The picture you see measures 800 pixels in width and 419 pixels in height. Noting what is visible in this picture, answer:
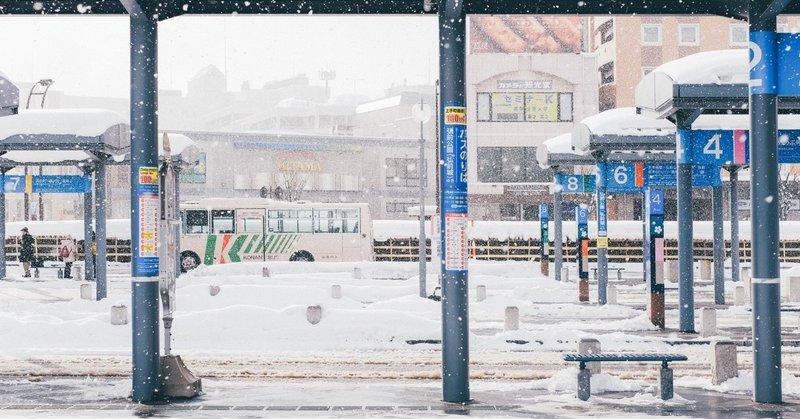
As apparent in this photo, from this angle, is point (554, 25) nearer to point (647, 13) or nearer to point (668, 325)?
point (668, 325)

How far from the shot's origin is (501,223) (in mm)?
47844

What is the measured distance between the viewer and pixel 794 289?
24859 mm

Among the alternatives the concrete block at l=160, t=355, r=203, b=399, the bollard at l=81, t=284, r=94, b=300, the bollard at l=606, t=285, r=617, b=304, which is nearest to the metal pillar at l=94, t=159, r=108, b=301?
the bollard at l=81, t=284, r=94, b=300

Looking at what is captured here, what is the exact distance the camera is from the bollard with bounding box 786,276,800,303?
2477 centimetres

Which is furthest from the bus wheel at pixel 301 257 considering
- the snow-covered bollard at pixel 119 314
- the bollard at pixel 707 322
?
the bollard at pixel 707 322

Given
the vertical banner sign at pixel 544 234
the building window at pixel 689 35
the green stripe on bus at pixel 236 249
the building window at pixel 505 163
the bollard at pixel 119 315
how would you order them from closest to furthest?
1. the bollard at pixel 119 315
2. the vertical banner sign at pixel 544 234
3. the green stripe on bus at pixel 236 249
4. the building window at pixel 505 163
5. the building window at pixel 689 35

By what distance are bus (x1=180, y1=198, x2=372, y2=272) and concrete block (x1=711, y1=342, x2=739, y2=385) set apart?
31.1 meters

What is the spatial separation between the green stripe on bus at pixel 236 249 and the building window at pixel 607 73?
32.2 m

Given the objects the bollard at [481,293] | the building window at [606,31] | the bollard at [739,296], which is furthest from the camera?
the building window at [606,31]

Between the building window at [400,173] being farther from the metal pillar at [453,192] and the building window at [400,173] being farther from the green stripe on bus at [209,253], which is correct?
the metal pillar at [453,192]

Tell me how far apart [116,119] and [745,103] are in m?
13.8

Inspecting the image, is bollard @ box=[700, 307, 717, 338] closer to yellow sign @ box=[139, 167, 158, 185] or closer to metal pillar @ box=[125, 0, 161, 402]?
metal pillar @ box=[125, 0, 161, 402]

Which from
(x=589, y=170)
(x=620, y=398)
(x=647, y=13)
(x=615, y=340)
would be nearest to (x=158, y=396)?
(x=620, y=398)

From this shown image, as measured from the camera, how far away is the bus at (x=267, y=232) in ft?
137
